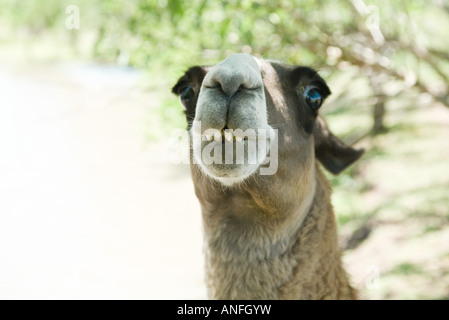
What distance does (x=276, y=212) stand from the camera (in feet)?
10.8

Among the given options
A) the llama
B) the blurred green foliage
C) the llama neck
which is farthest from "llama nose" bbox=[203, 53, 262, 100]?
the blurred green foliage

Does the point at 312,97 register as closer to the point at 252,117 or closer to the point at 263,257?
the point at 252,117

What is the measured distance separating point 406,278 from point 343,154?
271cm

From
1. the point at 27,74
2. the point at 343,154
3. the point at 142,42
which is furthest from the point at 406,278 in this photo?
the point at 27,74

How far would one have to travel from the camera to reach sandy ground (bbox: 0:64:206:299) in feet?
27.0

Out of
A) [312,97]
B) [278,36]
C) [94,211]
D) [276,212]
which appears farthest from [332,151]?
[94,211]

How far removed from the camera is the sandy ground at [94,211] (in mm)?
8242

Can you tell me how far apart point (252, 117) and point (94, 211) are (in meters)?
8.98

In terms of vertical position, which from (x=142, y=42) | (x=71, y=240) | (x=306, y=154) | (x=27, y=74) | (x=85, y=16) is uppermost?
(x=27, y=74)

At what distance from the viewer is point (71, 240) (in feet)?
32.4

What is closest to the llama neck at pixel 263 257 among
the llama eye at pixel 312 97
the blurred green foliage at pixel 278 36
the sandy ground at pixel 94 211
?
the llama eye at pixel 312 97

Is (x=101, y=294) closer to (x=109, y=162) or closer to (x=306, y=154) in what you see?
(x=306, y=154)

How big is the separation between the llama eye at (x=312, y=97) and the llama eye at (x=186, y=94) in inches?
28.0

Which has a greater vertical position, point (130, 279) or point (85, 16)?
point (85, 16)
